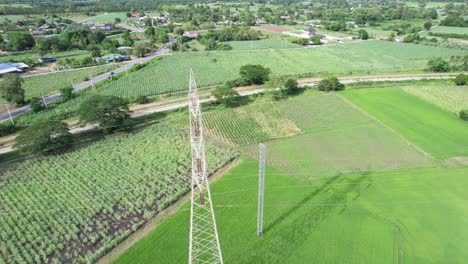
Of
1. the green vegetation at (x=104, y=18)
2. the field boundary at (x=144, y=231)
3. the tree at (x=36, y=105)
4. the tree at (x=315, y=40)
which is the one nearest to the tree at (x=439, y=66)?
the tree at (x=315, y=40)

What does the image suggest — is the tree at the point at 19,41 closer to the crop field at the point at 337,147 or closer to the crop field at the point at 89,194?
the crop field at the point at 89,194

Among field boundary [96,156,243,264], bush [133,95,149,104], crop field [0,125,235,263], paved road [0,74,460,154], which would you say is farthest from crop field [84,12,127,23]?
field boundary [96,156,243,264]

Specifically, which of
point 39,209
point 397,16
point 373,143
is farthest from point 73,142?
point 397,16

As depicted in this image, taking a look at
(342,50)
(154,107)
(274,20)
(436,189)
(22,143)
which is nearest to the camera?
(436,189)

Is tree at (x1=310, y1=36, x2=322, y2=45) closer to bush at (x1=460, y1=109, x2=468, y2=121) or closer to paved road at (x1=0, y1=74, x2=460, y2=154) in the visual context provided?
paved road at (x1=0, y1=74, x2=460, y2=154)

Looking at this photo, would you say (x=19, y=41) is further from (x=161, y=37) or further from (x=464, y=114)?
(x=464, y=114)

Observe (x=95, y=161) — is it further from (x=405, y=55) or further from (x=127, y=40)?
(x=405, y=55)
